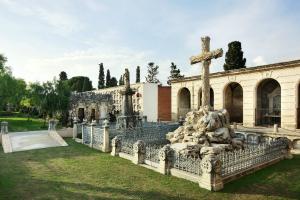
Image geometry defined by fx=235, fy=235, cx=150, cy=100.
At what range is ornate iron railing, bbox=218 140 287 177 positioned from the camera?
25.6ft

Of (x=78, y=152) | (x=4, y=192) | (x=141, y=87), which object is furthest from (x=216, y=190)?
(x=141, y=87)

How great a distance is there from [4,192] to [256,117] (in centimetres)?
1973

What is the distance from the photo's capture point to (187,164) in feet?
27.0

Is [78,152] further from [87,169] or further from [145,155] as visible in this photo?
[145,155]

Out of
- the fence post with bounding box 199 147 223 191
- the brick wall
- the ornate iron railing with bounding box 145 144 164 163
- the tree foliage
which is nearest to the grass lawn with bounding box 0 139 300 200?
the fence post with bounding box 199 147 223 191

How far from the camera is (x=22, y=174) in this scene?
28.7ft

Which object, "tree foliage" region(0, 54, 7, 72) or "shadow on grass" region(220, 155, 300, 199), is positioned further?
"tree foliage" region(0, 54, 7, 72)

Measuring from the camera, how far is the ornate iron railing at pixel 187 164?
7904mm

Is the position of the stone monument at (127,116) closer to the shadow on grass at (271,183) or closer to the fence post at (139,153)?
the fence post at (139,153)

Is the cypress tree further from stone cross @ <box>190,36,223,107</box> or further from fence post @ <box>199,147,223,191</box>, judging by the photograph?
fence post @ <box>199,147,223,191</box>

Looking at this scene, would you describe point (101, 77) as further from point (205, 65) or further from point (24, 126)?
point (205, 65)

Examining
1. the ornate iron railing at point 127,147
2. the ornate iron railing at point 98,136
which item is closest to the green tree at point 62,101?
the ornate iron railing at point 98,136

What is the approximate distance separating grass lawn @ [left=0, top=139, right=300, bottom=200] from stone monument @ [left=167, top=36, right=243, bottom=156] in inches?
79.7

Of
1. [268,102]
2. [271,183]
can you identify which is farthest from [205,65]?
[268,102]
